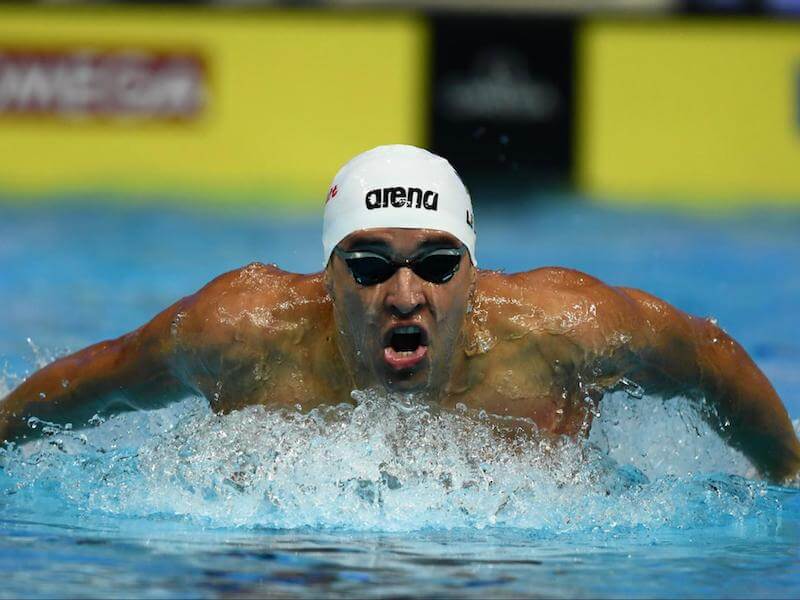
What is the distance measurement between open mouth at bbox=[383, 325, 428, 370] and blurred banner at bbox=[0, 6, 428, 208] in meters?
6.49

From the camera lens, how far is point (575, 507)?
3668 millimetres

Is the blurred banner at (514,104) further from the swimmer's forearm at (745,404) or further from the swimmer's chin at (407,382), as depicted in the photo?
the swimmer's chin at (407,382)

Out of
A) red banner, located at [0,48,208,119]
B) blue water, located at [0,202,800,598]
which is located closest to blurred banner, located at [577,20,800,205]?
red banner, located at [0,48,208,119]

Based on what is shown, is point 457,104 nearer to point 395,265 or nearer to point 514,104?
point 514,104

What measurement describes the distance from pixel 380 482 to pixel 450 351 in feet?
1.19

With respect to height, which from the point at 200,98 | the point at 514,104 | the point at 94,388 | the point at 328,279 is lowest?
the point at 94,388

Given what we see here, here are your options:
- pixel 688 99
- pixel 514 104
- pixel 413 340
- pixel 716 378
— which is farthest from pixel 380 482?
pixel 688 99

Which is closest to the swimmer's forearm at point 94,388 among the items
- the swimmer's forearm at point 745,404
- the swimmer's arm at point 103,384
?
the swimmer's arm at point 103,384

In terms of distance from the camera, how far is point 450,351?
3670mm

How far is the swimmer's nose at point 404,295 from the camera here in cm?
349

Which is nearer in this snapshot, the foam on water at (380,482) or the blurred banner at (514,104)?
the foam on water at (380,482)

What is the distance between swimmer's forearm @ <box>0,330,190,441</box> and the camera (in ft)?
12.6

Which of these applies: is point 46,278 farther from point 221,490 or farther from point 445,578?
point 445,578

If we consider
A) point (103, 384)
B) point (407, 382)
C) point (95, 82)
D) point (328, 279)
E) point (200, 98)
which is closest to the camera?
point (407, 382)
